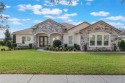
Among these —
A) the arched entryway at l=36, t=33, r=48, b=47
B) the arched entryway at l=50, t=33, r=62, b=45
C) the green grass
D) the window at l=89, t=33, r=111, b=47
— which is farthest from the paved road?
the arched entryway at l=36, t=33, r=48, b=47

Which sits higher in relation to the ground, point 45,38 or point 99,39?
point 45,38

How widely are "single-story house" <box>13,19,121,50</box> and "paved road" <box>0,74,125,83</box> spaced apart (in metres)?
23.3

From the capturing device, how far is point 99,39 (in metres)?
33.8

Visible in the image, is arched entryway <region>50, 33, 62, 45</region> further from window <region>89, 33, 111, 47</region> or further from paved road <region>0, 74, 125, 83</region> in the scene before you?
paved road <region>0, 74, 125, 83</region>

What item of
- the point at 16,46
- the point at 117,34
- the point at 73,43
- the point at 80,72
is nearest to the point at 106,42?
the point at 117,34

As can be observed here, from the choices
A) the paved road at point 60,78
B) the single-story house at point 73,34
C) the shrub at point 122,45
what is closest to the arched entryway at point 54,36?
the single-story house at point 73,34

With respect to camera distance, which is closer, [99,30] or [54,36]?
[99,30]

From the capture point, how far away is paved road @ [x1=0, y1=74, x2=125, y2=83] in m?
9.58

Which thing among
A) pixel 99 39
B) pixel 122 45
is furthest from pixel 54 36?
pixel 122 45

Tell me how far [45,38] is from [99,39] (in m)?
12.3

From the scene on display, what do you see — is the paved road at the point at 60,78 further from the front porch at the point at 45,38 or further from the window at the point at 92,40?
the front porch at the point at 45,38

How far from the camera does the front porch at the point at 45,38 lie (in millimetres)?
40856

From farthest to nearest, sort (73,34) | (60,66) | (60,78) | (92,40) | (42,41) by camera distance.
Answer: (42,41), (73,34), (92,40), (60,66), (60,78)

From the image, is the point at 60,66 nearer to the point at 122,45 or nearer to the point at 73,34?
the point at 122,45
